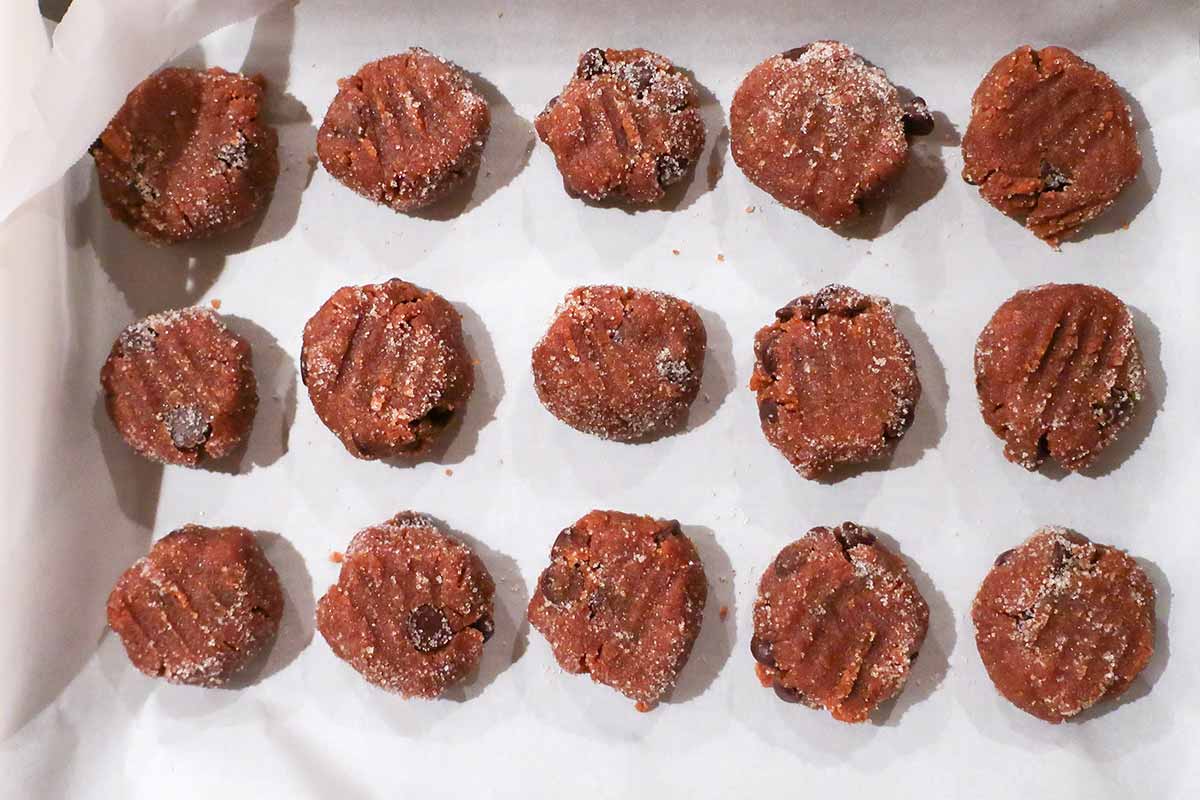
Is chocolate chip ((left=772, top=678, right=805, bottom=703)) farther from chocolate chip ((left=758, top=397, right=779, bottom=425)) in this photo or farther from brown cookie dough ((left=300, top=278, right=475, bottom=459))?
brown cookie dough ((left=300, top=278, right=475, bottom=459))

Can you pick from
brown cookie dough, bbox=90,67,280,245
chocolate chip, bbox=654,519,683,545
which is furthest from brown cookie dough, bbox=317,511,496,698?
brown cookie dough, bbox=90,67,280,245

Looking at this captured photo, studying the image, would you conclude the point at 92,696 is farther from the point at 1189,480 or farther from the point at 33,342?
the point at 1189,480

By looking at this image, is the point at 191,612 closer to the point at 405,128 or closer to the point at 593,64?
the point at 405,128

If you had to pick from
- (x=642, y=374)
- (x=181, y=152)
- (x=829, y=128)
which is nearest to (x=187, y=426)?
(x=181, y=152)

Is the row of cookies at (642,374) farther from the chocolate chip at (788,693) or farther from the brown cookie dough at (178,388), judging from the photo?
the chocolate chip at (788,693)

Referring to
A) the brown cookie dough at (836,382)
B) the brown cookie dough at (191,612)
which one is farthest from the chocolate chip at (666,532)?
the brown cookie dough at (191,612)
